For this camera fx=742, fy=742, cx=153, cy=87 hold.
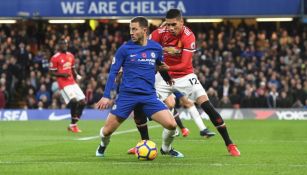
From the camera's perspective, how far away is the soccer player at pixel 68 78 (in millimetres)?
21312

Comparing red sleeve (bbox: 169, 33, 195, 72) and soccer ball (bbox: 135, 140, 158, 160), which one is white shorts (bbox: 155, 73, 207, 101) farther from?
soccer ball (bbox: 135, 140, 158, 160)

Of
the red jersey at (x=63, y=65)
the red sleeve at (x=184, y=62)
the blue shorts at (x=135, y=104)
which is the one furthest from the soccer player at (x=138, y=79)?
the red jersey at (x=63, y=65)

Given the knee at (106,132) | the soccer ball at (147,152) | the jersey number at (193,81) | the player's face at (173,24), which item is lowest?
the soccer ball at (147,152)

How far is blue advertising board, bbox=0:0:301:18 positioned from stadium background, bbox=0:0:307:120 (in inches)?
1.8

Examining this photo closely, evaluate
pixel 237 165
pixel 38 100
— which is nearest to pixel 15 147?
pixel 237 165

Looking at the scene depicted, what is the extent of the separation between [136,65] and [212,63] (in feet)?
67.6

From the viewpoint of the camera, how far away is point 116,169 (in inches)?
424

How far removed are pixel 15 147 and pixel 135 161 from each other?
4.16 m

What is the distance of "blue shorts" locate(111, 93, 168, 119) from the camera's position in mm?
11891

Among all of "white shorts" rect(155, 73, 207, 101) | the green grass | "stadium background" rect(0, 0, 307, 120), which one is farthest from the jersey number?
"stadium background" rect(0, 0, 307, 120)

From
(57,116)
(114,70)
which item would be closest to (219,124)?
(114,70)

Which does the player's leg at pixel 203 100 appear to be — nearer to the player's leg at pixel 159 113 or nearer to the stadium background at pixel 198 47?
the player's leg at pixel 159 113

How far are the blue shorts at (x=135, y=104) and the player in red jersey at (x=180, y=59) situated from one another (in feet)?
4.86

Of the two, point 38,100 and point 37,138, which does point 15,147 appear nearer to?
point 37,138
